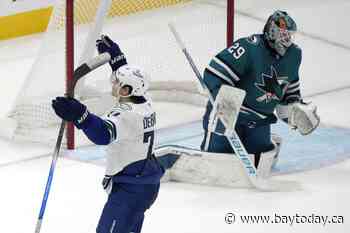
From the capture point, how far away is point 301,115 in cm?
695

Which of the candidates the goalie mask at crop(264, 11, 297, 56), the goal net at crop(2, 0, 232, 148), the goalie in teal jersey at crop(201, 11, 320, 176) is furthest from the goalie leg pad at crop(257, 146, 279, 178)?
the goal net at crop(2, 0, 232, 148)

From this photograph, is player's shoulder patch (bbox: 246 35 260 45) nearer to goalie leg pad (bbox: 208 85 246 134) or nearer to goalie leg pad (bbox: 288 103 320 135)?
goalie leg pad (bbox: 208 85 246 134)

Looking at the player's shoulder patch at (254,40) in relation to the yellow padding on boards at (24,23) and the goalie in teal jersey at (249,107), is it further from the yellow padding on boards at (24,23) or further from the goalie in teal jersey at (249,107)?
the yellow padding on boards at (24,23)

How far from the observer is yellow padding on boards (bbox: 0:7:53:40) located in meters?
9.71

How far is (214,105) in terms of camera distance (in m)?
6.80

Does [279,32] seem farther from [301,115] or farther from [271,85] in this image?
[301,115]

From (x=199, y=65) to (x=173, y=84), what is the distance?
1.32 ft

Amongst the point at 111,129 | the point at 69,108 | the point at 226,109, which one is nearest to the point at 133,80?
the point at 111,129

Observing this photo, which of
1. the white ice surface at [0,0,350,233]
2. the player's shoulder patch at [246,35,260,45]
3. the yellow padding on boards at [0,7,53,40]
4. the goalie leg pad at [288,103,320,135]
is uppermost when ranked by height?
the player's shoulder patch at [246,35,260,45]

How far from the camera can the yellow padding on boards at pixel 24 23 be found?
9.71 meters

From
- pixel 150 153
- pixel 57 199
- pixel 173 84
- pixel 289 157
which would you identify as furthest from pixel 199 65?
pixel 150 153

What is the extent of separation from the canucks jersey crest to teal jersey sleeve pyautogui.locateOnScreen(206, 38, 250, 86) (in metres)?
0.10

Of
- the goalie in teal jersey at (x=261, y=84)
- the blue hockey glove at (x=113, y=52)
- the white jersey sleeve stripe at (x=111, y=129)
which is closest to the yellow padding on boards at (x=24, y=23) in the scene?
the goalie in teal jersey at (x=261, y=84)

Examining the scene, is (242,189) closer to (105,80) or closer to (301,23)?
(105,80)
